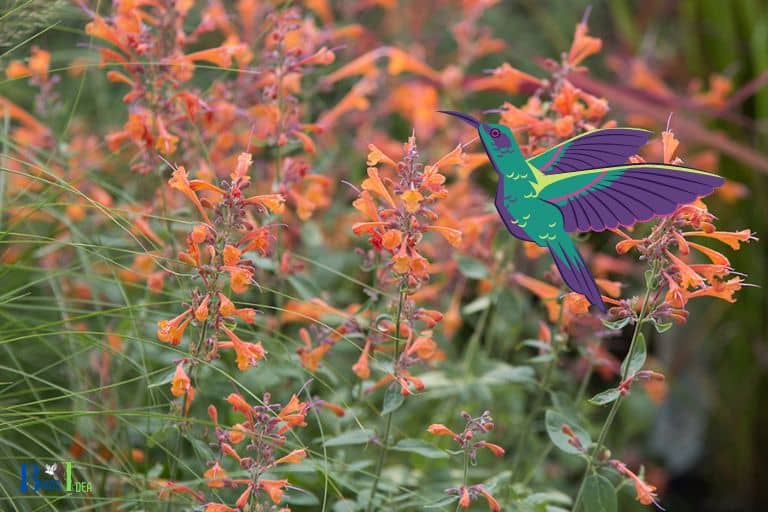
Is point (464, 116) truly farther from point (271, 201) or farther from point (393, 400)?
point (393, 400)

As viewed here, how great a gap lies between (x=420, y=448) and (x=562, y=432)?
255 millimetres

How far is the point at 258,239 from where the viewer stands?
1.50m

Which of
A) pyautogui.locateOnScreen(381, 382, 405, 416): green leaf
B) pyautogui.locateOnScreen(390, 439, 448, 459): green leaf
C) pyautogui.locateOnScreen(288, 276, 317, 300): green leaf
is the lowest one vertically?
pyautogui.locateOnScreen(390, 439, 448, 459): green leaf

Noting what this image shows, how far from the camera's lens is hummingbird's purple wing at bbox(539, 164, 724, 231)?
4.42 ft

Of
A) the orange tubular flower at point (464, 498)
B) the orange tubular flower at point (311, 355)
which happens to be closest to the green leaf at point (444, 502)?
the orange tubular flower at point (464, 498)

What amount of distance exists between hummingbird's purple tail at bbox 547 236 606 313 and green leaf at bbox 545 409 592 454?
11.5 inches

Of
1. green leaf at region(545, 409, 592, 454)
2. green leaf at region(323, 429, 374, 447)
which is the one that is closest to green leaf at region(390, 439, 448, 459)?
green leaf at region(323, 429, 374, 447)

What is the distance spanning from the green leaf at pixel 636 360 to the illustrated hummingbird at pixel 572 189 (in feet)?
0.40

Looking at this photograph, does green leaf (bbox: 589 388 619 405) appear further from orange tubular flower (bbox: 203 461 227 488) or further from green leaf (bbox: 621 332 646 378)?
orange tubular flower (bbox: 203 461 227 488)

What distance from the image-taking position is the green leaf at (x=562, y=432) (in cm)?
161

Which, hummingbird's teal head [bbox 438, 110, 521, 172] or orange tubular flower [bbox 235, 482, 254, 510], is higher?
hummingbird's teal head [bbox 438, 110, 521, 172]

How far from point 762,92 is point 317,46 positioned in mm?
1727

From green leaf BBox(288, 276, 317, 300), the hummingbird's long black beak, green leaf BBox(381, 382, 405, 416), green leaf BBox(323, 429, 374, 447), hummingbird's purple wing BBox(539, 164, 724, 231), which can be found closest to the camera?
hummingbird's purple wing BBox(539, 164, 724, 231)

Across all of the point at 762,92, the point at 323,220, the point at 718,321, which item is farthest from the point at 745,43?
the point at 323,220
